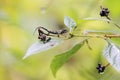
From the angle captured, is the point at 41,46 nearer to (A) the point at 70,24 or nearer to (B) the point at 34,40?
(A) the point at 70,24

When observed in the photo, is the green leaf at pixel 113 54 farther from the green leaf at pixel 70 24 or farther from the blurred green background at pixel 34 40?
the blurred green background at pixel 34 40

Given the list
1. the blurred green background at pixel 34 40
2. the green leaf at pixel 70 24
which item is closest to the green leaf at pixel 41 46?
the green leaf at pixel 70 24

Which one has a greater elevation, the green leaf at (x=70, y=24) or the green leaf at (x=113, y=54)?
the green leaf at (x=70, y=24)

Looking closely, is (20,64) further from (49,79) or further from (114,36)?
(114,36)

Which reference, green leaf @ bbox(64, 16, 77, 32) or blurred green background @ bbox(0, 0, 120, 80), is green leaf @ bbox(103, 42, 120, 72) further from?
blurred green background @ bbox(0, 0, 120, 80)

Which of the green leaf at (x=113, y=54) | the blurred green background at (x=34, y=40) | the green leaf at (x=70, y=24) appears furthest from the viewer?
the blurred green background at (x=34, y=40)

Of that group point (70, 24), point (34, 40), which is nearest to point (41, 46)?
point (70, 24)
